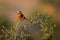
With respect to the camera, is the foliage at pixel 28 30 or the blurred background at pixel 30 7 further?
the blurred background at pixel 30 7

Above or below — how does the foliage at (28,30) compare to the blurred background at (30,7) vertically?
below

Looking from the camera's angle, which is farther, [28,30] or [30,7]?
[30,7]

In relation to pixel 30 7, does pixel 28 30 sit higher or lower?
lower

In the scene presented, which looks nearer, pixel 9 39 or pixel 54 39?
pixel 9 39

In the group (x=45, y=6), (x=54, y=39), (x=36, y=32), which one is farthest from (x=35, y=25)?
(x=45, y=6)

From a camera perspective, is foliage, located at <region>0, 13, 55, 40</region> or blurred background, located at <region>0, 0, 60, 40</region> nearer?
foliage, located at <region>0, 13, 55, 40</region>

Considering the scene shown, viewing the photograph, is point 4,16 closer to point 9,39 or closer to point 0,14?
point 0,14

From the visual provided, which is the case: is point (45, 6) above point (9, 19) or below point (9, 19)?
above

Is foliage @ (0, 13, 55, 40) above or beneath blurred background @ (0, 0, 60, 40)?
beneath
